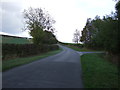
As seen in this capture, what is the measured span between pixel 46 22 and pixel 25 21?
5.25m

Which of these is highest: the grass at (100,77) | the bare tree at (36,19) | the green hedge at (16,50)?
the bare tree at (36,19)

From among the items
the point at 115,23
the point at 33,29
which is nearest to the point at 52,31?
the point at 33,29

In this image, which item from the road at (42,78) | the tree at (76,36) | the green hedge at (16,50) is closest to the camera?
the road at (42,78)

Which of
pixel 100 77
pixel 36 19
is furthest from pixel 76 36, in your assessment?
pixel 100 77

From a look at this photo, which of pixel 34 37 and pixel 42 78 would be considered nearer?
pixel 42 78

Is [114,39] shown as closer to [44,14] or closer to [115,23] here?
[115,23]

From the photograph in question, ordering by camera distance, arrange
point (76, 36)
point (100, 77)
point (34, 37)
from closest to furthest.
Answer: point (100, 77) → point (34, 37) → point (76, 36)

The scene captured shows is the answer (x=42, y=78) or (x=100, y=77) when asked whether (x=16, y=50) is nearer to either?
(x=42, y=78)

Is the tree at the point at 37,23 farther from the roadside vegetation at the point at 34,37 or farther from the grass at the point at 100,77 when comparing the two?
the grass at the point at 100,77

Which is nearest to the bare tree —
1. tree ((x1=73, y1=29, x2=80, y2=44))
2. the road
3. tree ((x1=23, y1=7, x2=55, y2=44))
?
tree ((x1=23, y1=7, x2=55, y2=44))

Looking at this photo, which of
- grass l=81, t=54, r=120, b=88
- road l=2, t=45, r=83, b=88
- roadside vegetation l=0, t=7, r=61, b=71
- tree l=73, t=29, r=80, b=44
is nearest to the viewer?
road l=2, t=45, r=83, b=88

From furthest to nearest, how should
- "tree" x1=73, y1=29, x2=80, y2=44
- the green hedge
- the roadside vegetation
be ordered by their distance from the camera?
"tree" x1=73, y1=29, x2=80, y2=44, the roadside vegetation, the green hedge

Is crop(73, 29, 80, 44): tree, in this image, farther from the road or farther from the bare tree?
the road

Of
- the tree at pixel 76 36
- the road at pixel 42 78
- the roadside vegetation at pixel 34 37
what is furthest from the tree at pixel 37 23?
the tree at pixel 76 36
